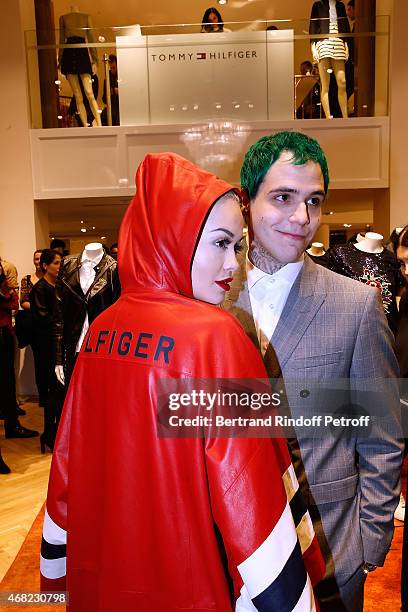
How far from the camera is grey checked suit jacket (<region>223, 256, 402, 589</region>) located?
3.44 feet

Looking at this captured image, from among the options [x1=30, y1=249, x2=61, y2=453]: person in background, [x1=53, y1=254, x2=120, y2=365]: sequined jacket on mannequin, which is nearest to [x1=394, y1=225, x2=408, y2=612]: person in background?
[x1=53, y1=254, x2=120, y2=365]: sequined jacket on mannequin

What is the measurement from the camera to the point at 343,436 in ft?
3.54

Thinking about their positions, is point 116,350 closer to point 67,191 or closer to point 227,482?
point 227,482

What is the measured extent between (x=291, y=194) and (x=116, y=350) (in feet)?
1.56

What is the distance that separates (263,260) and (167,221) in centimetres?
36

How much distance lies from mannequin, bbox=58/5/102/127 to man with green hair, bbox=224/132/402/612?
5.52 metres

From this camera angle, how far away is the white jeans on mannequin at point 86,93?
6062mm

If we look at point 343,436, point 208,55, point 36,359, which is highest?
point 208,55

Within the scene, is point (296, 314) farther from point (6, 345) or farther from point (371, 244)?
point (6, 345)

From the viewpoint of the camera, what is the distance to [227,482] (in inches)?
28.9

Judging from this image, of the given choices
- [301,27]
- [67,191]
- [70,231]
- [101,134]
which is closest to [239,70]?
[301,27]

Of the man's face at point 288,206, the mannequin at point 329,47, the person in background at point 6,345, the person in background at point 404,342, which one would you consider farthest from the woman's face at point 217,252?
the mannequin at point 329,47

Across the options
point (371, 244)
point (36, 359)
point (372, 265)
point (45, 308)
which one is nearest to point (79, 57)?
point (45, 308)

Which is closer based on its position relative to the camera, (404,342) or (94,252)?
(404,342)
